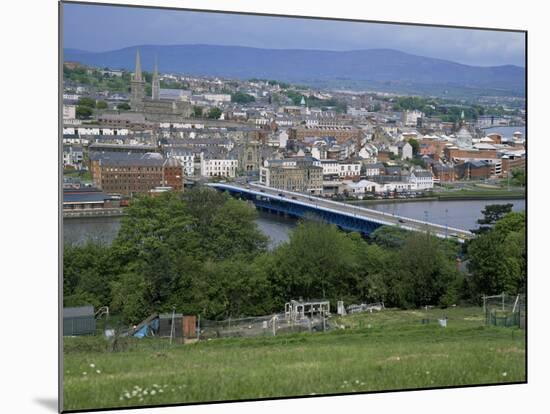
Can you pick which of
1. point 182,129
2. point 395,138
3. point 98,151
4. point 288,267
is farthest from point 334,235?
point 98,151

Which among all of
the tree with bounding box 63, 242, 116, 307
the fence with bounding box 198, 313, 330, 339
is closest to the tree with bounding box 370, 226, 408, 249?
the fence with bounding box 198, 313, 330, 339

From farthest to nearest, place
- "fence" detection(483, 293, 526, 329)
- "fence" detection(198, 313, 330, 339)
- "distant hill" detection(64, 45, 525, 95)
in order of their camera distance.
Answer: "fence" detection(483, 293, 526, 329), "fence" detection(198, 313, 330, 339), "distant hill" detection(64, 45, 525, 95)

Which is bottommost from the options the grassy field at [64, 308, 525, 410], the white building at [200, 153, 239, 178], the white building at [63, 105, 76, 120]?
the grassy field at [64, 308, 525, 410]

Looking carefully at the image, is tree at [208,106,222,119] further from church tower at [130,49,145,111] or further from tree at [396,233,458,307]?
tree at [396,233,458,307]

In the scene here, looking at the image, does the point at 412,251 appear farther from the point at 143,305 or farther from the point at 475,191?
the point at 143,305

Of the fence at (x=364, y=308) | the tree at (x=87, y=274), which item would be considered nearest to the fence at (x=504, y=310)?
the fence at (x=364, y=308)

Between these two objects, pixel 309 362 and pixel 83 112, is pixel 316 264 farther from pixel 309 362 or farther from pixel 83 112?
pixel 83 112

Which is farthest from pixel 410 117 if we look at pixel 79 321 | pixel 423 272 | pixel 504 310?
pixel 79 321
